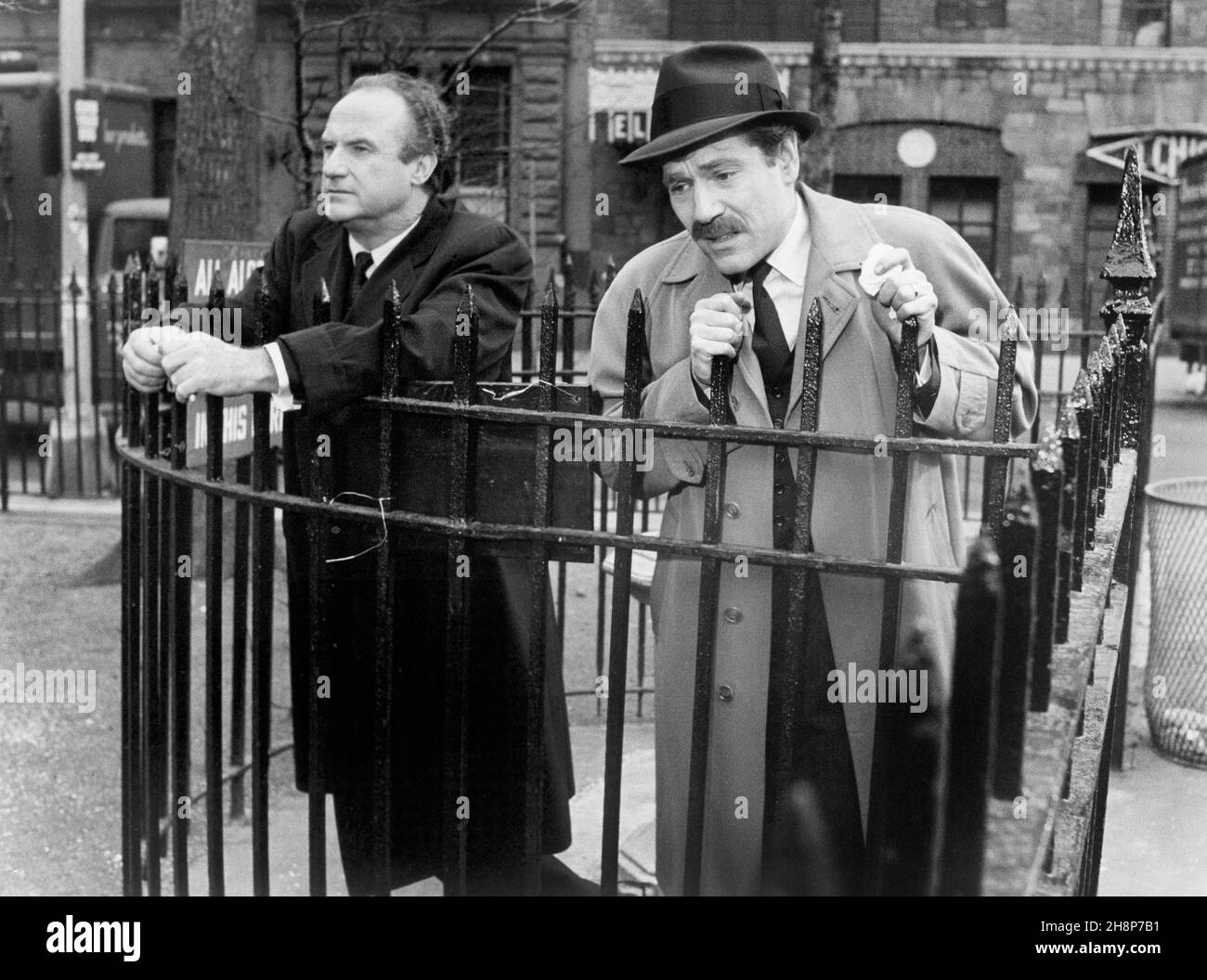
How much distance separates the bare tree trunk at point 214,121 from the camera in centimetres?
679

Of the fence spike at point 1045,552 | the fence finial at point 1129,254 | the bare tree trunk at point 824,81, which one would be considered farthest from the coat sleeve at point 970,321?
the bare tree trunk at point 824,81

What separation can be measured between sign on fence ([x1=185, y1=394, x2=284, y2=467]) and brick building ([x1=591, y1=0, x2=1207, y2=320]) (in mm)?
17473

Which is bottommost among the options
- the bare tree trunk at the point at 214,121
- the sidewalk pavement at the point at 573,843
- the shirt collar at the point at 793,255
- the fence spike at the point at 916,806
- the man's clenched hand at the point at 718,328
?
the sidewalk pavement at the point at 573,843

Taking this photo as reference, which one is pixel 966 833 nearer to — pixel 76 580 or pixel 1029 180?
pixel 76 580

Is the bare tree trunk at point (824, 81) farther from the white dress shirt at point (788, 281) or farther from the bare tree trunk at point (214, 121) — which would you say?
the white dress shirt at point (788, 281)

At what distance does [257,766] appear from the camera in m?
2.70

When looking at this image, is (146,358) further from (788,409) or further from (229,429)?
(229,429)

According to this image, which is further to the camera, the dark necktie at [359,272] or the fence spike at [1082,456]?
the dark necktie at [359,272]

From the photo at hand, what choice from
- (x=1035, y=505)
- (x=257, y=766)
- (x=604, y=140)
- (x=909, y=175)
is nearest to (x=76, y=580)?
(x=257, y=766)

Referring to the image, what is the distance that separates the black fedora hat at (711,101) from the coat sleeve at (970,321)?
1.05 ft

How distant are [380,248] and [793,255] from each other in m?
1.09

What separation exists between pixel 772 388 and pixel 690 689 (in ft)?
1.97

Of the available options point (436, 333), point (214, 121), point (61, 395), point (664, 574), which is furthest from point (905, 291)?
point (61, 395)

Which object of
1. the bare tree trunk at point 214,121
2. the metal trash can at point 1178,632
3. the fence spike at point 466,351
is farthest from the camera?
the bare tree trunk at point 214,121
